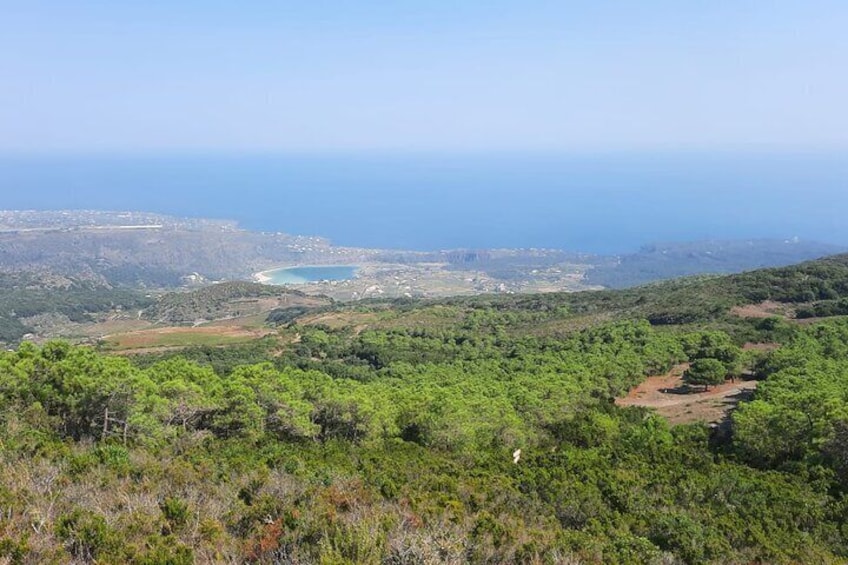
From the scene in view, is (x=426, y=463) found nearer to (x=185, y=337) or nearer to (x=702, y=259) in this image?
(x=185, y=337)

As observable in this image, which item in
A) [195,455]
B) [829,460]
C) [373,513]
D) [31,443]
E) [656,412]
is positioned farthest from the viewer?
[656,412]

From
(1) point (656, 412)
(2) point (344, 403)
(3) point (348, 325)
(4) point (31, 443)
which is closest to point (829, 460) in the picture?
(1) point (656, 412)

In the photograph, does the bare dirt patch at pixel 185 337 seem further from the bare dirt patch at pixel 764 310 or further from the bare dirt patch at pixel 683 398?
the bare dirt patch at pixel 764 310

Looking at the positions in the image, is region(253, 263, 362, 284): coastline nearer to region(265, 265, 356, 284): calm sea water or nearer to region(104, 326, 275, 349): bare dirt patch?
region(265, 265, 356, 284): calm sea water

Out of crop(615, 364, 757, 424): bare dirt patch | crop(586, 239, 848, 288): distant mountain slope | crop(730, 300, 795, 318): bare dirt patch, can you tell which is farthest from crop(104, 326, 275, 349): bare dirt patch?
crop(586, 239, 848, 288): distant mountain slope

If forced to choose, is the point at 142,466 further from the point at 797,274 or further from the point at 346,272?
the point at 346,272
